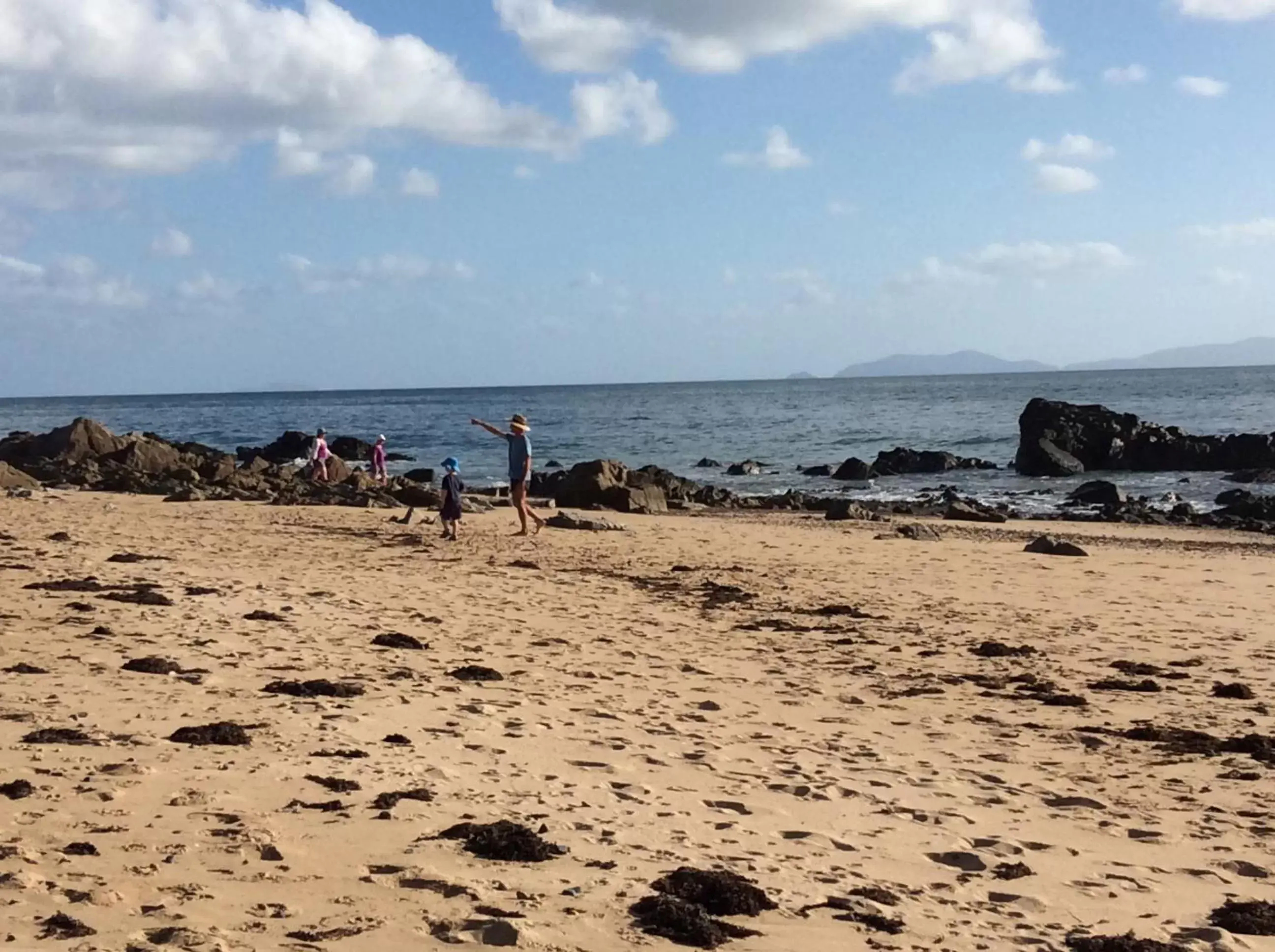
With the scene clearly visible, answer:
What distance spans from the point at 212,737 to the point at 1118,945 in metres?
4.48

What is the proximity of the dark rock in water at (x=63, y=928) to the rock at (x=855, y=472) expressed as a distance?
33.9 metres

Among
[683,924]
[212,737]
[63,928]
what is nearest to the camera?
[63,928]

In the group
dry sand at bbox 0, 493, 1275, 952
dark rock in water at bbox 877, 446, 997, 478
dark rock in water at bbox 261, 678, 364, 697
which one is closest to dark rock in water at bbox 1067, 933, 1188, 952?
dry sand at bbox 0, 493, 1275, 952

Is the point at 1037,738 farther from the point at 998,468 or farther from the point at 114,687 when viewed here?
the point at 998,468

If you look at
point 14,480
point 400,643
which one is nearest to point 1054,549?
point 400,643

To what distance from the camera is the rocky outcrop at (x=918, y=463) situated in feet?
131

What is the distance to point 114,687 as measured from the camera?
23.9ft

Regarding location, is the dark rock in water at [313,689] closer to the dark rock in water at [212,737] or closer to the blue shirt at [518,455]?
the dark rock in water at [212,737]

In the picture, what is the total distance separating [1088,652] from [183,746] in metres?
7.49

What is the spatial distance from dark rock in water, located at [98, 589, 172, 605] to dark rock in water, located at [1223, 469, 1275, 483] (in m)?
31.3

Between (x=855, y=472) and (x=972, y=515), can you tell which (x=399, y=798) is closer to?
(x=972, y=515)

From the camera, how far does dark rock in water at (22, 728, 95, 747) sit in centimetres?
604

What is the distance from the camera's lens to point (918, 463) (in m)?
40.3

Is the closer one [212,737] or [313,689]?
[212,737]
